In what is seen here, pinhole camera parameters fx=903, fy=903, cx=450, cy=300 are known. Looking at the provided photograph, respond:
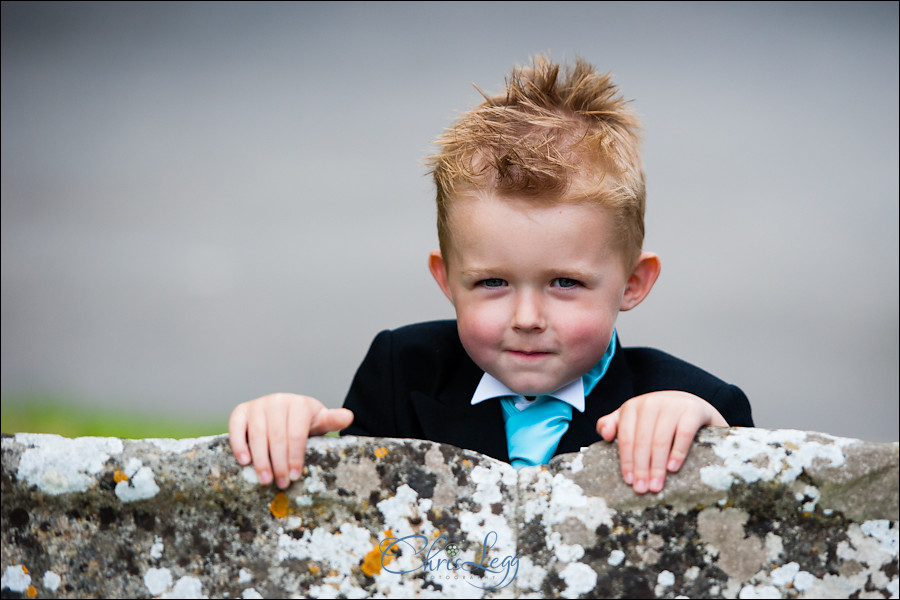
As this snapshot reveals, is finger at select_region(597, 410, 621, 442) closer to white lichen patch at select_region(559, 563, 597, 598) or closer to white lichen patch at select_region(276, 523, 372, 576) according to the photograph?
white lichen patch at select_region(559, 563, 597, 598)

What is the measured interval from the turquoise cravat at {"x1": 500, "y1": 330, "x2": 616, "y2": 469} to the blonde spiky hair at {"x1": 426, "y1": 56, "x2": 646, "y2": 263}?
27 cm

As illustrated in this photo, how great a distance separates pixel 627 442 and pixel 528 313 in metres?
0.40

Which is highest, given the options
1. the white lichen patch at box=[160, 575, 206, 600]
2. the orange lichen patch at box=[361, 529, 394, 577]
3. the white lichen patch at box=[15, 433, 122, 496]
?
the white lichen patch at box=[15, 433, 122, 496]

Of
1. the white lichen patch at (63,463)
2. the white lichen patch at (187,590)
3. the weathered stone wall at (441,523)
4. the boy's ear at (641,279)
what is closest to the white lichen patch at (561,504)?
the weathered stone wall at (441,523)

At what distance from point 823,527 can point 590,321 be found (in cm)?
53

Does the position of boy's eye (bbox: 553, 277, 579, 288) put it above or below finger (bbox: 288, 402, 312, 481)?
above

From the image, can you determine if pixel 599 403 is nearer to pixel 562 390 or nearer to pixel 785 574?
pixel 562 390

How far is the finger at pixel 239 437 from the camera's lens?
3.24ft

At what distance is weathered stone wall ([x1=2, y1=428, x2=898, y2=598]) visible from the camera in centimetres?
94

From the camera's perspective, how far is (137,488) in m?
0.98

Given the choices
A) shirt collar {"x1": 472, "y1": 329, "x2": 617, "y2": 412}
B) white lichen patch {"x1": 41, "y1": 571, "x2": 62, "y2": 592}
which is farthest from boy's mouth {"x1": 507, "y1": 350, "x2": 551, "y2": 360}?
white lichen patch {"x1": 41, "y1": 571, "x2": 62, "y2": 592}

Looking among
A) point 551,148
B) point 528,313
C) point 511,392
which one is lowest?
point 511,392

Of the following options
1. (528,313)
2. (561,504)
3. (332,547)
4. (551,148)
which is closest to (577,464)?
(561,504)

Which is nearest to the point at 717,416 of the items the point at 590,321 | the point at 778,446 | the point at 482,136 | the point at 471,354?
the point at 778,446
